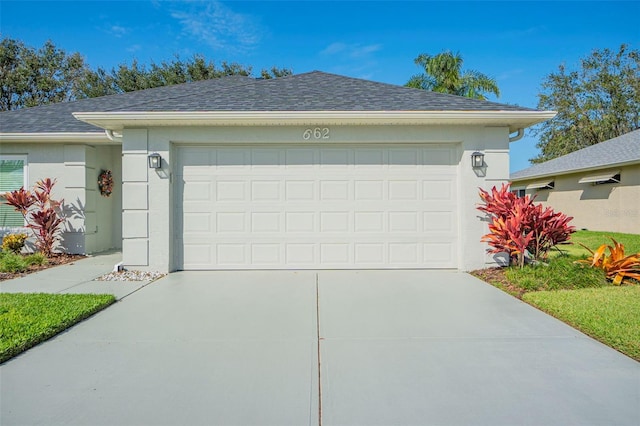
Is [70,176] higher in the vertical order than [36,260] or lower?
higher

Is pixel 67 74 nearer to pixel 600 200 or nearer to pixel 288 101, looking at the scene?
pixel 288 101

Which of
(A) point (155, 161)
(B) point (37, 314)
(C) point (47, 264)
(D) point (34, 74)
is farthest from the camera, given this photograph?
(D) point (34, 74)

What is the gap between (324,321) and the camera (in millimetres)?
3941

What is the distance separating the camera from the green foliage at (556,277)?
5.31m

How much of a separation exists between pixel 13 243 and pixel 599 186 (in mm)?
18623

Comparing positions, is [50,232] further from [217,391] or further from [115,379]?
[217,391]

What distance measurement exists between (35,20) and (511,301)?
62.4ft

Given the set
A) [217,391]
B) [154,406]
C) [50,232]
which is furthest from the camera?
[50,232]

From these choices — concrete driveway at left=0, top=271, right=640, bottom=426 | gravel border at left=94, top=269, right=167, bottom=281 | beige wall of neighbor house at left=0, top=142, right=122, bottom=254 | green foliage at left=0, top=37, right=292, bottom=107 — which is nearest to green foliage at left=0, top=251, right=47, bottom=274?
beige wall of neighbor house at left=0, top=142, right=122, bottom=254

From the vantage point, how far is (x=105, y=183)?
28.8 feet

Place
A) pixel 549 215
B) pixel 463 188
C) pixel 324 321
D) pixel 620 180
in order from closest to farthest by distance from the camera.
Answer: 1. pixel 324 321
2. pixel 549 215
3. pixel 463 188
4. pixel 620 180

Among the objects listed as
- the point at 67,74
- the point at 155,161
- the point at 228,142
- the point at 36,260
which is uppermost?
the point at 67,74

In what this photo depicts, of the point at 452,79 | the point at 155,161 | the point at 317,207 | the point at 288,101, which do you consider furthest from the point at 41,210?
the point at 452,79

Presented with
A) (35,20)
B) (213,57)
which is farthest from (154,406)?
(213,57)
